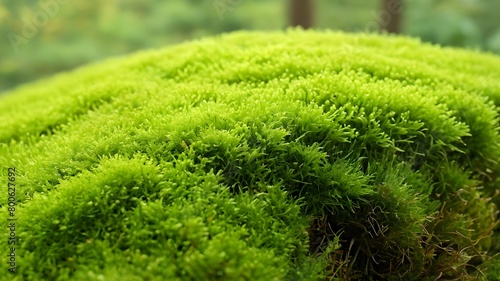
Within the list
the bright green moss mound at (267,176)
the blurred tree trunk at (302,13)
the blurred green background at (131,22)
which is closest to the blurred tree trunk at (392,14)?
the blurred tree trunk at (302,13)

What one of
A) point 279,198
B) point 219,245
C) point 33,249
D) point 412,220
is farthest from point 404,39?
point 33,249

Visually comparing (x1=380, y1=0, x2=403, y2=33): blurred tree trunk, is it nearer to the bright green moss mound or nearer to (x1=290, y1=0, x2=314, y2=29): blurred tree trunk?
(x1=290, y1=0, x2=314, y2=29): blurred tree trunk

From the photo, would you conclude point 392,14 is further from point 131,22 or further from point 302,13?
point 131,22

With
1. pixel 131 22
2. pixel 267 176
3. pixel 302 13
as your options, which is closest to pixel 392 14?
pixel 302 13

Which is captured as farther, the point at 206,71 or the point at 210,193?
the point at 206,71

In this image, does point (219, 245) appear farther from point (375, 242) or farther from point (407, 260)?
point (407, 260)

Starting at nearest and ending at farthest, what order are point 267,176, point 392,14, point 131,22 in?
point 267,176, point 392,14, point 131,22

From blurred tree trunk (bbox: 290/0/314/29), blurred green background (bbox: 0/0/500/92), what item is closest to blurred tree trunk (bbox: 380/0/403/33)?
blurred tree trunk (bbox: 290/0/314/29)
